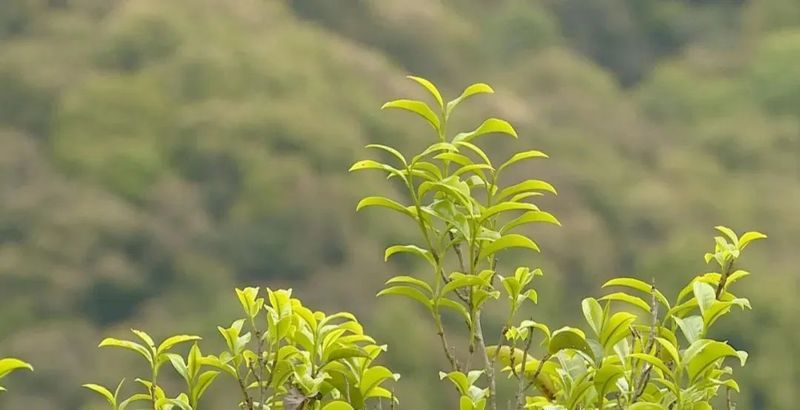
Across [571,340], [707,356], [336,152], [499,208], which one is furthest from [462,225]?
[336,152]

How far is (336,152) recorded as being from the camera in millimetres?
18828

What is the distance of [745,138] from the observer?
1956 cm

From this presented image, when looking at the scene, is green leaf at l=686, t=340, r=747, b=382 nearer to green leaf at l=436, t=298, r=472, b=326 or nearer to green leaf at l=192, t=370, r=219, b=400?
green leaf at l=436, t=298, r=472, b=326

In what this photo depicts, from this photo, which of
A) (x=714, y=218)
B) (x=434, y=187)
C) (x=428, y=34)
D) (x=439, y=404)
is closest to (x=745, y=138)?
A: (x=714, y=218)

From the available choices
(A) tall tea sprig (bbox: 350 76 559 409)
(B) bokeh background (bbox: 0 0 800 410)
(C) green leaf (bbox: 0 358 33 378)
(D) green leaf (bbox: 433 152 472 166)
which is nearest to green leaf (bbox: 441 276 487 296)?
(A) tall tea sprig (bbox: 350 76 559 409)

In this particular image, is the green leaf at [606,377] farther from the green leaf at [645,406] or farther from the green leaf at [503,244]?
the green leaf at [503,244]

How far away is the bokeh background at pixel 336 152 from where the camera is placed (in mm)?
15859

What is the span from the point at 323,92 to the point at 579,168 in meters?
4.34

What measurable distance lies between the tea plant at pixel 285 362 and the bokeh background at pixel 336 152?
40.7ft

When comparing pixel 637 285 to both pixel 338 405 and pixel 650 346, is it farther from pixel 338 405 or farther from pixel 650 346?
pixel 338 405

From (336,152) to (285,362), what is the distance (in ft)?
58.3

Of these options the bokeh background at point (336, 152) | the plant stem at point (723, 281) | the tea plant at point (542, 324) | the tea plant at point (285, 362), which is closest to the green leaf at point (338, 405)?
the tea plant at point (285, 362)

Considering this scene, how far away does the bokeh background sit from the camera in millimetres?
15859

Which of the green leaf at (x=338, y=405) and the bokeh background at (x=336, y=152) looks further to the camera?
the bokeh background at (x=336, y=152)
